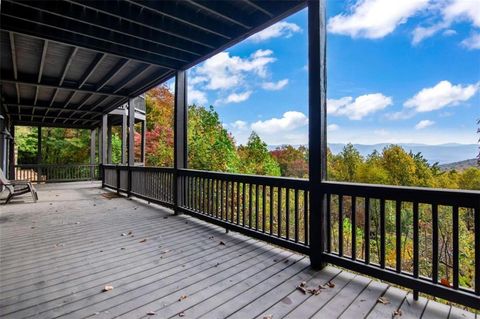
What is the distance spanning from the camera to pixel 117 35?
4383 millimetres

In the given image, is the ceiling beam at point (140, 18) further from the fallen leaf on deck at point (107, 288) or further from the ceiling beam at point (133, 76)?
the fallen leaf on deck at point (107, 288)

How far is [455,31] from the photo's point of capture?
67.9ft

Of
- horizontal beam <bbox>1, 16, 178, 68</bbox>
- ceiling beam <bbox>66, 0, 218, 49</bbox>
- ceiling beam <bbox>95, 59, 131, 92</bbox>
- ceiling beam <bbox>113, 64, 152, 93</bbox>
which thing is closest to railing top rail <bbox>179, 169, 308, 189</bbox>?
ceiling beam <bbox>66, 0, 218, 49</bbox>

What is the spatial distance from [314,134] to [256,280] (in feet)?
5.31

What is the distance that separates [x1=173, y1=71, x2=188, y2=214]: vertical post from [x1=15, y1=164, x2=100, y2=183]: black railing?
34.3 ft

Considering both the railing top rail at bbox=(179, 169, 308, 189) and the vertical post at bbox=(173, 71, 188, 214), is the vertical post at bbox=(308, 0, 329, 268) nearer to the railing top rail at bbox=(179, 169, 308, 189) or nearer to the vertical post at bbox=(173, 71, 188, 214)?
the railing top rail at bbox=(179, 169, 308, 189)

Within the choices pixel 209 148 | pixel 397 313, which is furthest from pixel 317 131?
pixel 209 148

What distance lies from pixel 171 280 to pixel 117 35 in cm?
389

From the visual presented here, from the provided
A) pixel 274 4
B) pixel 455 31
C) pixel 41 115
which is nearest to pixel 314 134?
pixel 274 4

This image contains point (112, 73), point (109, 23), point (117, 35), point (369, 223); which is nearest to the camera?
point (369, 223)

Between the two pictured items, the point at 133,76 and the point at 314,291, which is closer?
the point at 314,291

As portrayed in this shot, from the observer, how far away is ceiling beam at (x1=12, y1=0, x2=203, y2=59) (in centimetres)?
357

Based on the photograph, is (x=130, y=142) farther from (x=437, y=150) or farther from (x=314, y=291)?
(x=437, y=150)

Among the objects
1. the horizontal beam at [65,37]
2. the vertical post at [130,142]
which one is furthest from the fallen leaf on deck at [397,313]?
the vertical post at [130,142]
